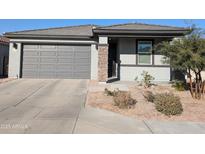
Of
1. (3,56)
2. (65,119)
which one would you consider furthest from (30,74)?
(65,119)

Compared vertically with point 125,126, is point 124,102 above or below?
above

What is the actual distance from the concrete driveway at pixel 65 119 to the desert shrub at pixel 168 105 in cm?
98

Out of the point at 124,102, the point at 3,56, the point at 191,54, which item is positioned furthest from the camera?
the point at 3,56

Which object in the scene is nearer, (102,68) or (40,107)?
(40,107)

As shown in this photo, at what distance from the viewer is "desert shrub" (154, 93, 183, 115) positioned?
9484 millimetres

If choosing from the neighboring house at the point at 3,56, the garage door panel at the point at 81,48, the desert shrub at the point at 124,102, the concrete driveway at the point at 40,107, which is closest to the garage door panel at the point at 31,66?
the garage door panel at the point at 81,48

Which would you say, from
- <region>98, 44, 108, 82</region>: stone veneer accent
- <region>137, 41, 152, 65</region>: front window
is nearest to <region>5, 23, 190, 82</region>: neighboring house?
<region>137, 41, 152, 65</region>: front window

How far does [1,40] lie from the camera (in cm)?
2370

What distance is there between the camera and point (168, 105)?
9.59 meters

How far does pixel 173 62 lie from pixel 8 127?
26.6 feet

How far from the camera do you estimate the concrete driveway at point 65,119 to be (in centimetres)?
746

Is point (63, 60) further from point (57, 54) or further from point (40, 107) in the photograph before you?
point (40, 107)

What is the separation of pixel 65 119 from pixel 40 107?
225 cm
